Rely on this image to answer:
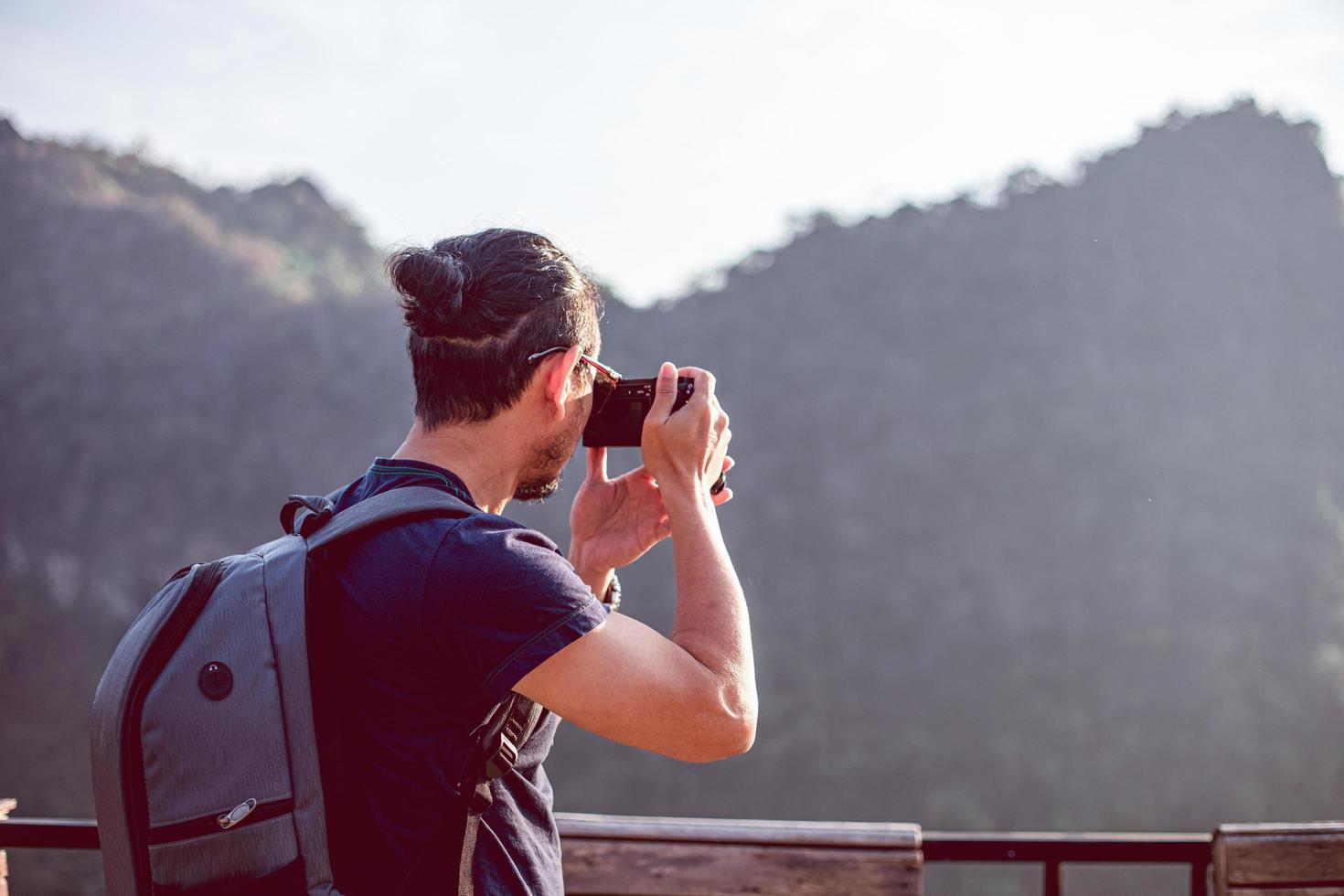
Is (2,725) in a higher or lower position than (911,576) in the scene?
lower

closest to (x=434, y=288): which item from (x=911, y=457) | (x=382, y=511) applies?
(x=382, y=511)

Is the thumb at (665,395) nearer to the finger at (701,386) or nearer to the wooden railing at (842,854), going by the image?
the finger at (701,386)

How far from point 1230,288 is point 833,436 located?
730 centimetres

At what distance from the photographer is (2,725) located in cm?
1018

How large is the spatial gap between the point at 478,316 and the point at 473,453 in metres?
0.16

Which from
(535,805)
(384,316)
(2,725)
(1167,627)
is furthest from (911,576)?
(535,805)

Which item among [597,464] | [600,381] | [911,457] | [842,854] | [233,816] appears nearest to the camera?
[233,816]

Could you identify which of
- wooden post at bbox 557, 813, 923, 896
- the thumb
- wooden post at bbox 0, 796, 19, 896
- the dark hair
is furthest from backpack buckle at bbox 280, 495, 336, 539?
wooden post at bbox 0, 796, 19, 896

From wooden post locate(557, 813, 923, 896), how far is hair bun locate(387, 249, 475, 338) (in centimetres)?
125

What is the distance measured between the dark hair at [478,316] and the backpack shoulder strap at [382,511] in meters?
0.15

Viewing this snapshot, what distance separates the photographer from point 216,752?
901 millimetres

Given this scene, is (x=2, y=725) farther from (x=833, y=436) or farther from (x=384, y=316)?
(x=833, y=436)

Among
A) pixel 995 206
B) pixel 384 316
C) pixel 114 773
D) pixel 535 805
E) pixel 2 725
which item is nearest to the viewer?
pixel 114 773

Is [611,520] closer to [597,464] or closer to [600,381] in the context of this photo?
[597,464]
